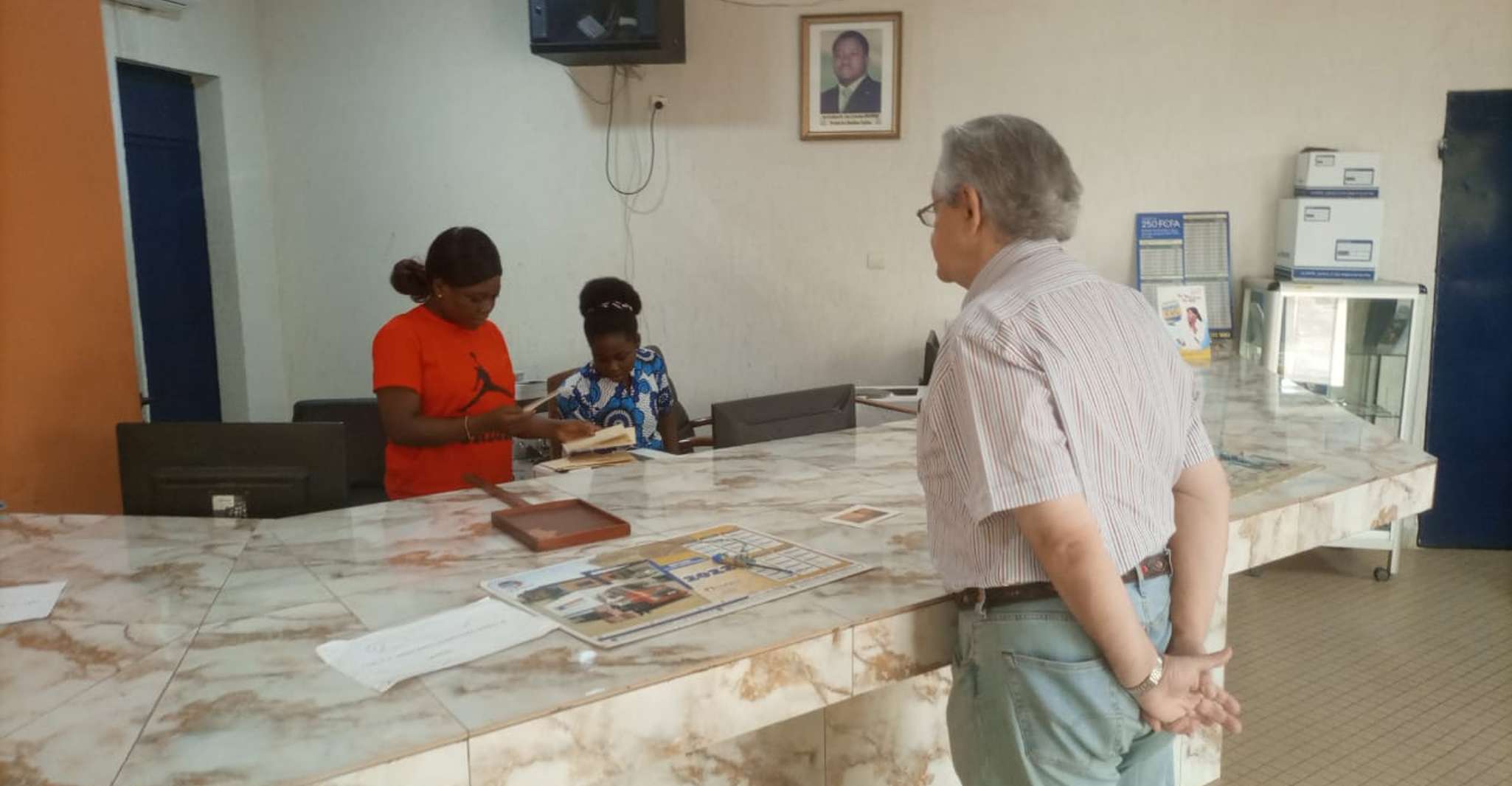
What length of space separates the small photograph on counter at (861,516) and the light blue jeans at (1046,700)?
52cm

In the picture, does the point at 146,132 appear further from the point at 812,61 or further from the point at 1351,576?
the point at 1351,576

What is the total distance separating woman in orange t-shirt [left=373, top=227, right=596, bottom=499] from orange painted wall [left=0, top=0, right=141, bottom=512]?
2.63ft

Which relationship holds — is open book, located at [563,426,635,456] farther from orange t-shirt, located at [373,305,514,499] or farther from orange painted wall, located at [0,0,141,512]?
orange painted wall, located at [0,0,141,512]

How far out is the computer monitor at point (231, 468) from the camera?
2.01 meters

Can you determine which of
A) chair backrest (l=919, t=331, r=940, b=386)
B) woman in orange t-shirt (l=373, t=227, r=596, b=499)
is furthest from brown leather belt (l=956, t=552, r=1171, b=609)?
chair backrest (l=919, t=331, r=940, b=386)

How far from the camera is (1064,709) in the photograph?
1370 millimetres

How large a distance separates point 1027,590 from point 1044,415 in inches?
10.6

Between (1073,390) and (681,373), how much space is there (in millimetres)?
3652

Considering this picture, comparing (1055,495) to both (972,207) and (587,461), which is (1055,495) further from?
(587,461)

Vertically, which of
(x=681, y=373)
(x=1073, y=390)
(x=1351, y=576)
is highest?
(x=1073, y=390)

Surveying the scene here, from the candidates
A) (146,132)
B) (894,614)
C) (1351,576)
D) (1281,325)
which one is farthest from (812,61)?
(894,614)

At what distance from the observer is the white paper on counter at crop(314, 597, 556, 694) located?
1301 mm

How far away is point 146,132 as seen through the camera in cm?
407

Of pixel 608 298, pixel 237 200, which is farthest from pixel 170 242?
pixel 608 298
